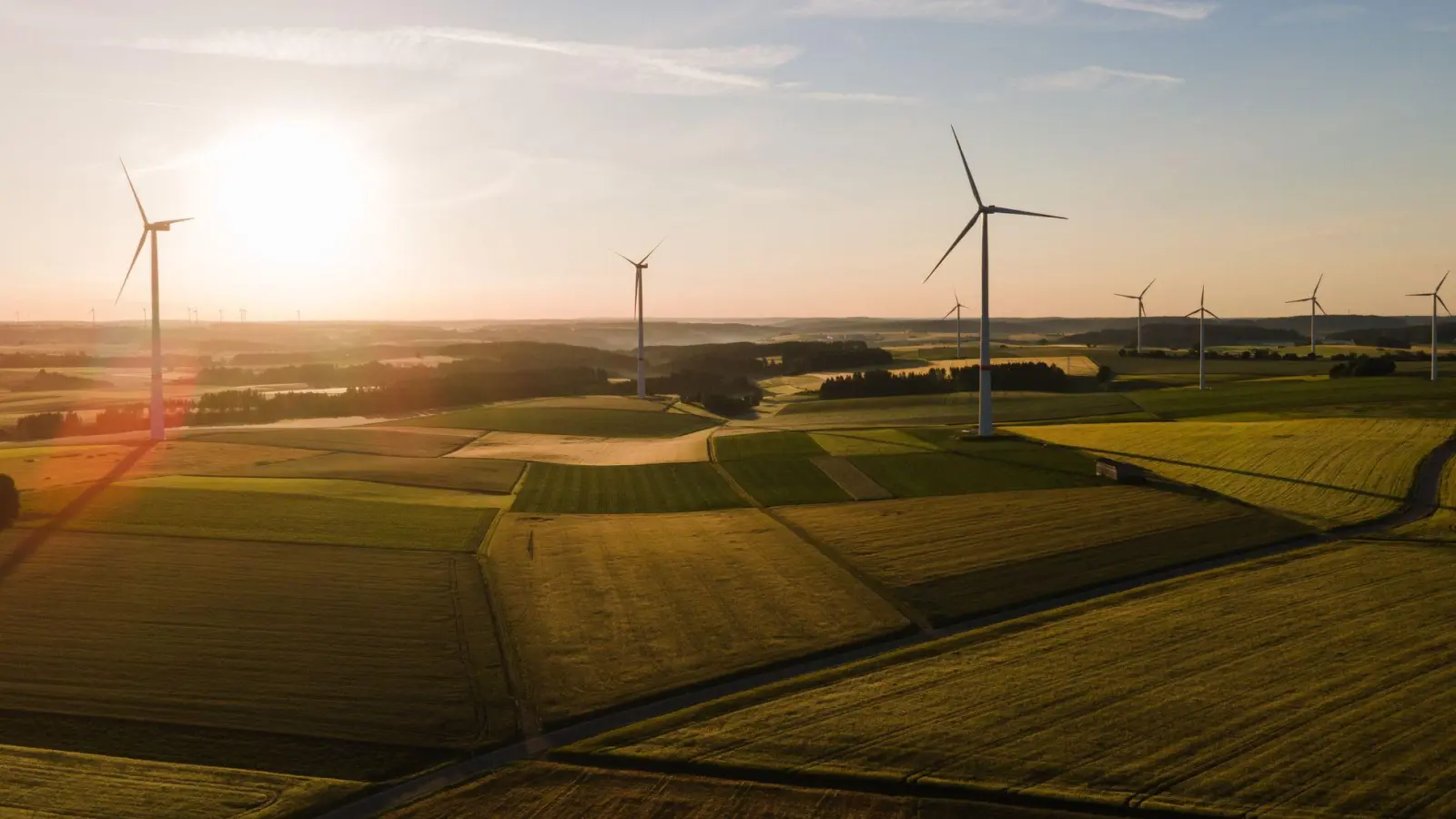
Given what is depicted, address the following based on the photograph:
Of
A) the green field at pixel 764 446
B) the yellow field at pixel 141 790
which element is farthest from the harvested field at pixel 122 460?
the yellow field at pixel 141 790

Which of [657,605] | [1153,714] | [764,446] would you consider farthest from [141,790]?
[764,446]

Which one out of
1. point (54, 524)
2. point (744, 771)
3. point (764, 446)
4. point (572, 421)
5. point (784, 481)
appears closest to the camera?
point (744, 771)

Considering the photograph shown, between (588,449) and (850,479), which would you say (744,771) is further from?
(588,449)

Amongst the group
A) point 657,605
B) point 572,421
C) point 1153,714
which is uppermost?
point 572,421

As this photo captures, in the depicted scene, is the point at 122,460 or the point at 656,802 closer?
the point at 656,802

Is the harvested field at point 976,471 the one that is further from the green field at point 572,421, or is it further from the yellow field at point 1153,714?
the green field at point 572,421

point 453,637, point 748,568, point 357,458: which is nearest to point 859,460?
point 748,568

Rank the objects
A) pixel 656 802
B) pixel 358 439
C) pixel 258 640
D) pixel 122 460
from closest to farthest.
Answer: pixel 656 802 → pixel 258 640 → pixel 122 460 → pixel 358 439

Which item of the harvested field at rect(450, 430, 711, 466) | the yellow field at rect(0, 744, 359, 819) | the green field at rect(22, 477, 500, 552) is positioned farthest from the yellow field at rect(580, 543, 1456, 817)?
the harvested field at rect(450, 430, 711, 466)
